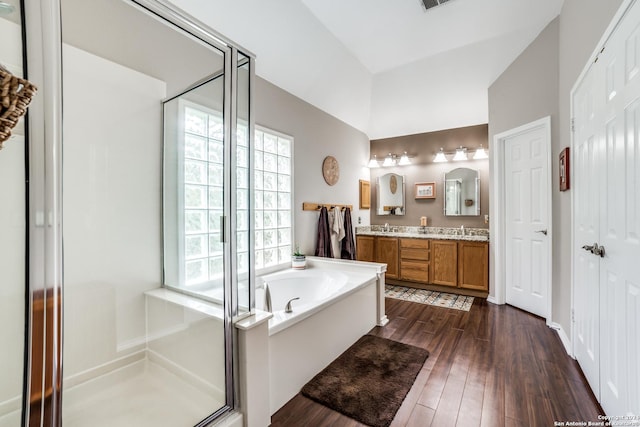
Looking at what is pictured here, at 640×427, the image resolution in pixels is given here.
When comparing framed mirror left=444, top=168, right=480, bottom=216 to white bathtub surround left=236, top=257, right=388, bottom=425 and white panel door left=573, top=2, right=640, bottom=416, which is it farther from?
white panel door left=573, top=2, right=640, bottom=416

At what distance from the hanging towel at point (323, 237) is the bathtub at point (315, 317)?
0.29m

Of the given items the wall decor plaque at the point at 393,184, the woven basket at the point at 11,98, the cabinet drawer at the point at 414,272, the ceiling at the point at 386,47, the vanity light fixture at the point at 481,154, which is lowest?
the cabinet drawer at the point at 414,272

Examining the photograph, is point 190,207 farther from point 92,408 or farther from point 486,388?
point 486,388

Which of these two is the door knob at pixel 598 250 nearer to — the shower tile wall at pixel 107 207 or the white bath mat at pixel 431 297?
the white bath mat at pixel 431 297

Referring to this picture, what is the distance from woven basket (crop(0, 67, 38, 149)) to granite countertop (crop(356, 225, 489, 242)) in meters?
4.07

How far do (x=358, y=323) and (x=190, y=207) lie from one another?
1721 millimetres

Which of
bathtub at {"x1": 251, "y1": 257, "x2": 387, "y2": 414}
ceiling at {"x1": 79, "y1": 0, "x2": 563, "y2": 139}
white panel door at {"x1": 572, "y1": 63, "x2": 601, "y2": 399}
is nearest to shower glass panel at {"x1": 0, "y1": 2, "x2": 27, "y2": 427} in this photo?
bathtub at {"x1": 251, "y1": 257, "x2": 387, "y2": 414}

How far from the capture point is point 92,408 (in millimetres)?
1488

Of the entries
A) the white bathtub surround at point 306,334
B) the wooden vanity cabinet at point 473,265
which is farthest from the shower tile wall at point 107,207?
the wooden vanity cabinet at point 473,265

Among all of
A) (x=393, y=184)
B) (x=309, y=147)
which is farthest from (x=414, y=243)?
(x=309, y=147)

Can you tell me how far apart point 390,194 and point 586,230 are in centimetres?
316

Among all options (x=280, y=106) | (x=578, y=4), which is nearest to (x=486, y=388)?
(x=578, y=4)

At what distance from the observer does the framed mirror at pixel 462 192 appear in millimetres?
4220

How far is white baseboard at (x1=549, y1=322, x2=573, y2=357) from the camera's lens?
2.23 meters
